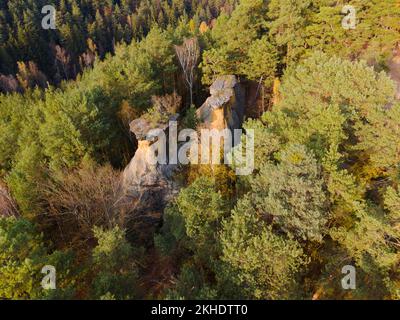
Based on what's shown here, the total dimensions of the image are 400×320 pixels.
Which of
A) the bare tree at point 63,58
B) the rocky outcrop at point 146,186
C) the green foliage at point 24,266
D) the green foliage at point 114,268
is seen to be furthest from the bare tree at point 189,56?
the bare tree at point 63,58

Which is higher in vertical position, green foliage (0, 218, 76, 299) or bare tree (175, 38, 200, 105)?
bare tree (175, 38, 200, 105)

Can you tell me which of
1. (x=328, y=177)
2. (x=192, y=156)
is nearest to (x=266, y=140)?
(x=328, y=177)

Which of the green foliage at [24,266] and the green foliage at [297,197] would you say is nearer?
the green foliage at [24,266]

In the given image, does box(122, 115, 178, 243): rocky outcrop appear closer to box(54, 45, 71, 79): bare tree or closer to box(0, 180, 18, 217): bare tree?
box(0, 180, 18, 217): bare tree

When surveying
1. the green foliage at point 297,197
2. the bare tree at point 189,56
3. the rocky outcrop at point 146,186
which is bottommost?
the rocky outcrop at point 146,186

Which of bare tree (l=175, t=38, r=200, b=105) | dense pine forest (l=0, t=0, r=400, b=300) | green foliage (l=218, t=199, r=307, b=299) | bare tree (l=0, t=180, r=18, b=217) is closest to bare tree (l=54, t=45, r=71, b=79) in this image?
dense pine forest (l=0, t=0, r=400, b=300)

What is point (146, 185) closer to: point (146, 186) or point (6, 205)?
point (146, 186)

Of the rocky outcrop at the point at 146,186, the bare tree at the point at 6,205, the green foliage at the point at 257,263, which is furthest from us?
the rocky outcrop at the point at 146,186

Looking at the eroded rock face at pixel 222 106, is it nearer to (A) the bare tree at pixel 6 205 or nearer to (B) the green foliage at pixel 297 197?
(B) the green foliage at pixel 297 197
